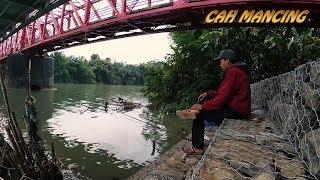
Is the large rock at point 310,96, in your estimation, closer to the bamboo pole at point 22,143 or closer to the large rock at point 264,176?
the large rock at point 264,176

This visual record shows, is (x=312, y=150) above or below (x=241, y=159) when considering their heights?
above

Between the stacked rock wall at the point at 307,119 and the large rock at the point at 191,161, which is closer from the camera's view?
the stacked rock wall at the point at 307,119

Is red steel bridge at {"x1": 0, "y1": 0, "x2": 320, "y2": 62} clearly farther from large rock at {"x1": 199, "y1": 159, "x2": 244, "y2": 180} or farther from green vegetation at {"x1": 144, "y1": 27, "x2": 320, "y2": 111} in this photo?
large rock at {"x1": 199, "y1": 159, "x2": 244, "y2": 180}

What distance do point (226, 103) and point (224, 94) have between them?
26cm

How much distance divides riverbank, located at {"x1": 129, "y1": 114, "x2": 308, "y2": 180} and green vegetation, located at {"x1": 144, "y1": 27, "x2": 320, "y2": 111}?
814 centimetres

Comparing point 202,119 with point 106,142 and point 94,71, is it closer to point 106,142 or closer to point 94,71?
point 106,142

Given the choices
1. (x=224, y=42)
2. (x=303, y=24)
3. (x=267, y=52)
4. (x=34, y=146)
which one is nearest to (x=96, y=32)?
(x=224, y=42)

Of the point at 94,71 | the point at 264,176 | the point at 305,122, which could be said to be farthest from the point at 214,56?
the point at 94,71

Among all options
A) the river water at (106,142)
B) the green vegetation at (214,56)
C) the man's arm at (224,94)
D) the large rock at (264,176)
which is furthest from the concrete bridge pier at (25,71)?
the large rock at (264,176)

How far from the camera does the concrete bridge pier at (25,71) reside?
36.9m

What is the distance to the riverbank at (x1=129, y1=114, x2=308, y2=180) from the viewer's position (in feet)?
9.57

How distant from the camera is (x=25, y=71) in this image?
38.7 m

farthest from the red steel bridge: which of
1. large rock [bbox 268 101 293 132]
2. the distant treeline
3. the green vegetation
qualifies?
the distant treeline

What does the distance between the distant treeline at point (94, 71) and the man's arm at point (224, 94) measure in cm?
7455
